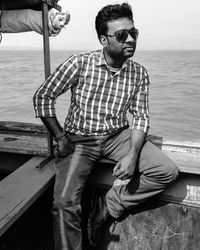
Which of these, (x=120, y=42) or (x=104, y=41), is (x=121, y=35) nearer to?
(x=120, y=42)

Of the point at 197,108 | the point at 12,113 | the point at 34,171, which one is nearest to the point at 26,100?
the point at 12,113

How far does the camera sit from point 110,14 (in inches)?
99.9

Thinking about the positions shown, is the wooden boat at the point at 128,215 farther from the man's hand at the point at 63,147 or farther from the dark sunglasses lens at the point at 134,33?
the dark sunglasses lens at the point at 134,33

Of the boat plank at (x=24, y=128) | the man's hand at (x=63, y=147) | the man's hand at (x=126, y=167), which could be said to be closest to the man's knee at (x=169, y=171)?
the man's hand at (x=126, y=167)

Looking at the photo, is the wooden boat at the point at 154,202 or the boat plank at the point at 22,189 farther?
the wooden boat at the point at 154,202

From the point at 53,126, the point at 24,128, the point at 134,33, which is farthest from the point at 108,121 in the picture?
the point at 24,128

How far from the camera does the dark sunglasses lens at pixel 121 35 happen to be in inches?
98.9

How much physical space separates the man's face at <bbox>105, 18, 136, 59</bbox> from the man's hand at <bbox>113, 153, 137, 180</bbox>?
0.86m

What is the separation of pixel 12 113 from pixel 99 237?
9858 mm

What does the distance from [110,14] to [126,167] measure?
126cm

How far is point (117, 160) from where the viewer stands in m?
2.69

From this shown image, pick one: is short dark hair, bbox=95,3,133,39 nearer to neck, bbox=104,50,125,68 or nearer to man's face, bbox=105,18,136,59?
man's face, bbox=105,18,136,59

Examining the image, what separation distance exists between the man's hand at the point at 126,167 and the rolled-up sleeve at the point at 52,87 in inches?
27.7

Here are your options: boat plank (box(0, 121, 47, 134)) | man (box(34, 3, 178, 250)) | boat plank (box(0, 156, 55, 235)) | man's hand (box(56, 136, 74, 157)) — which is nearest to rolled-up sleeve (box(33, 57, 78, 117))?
man (box(34, 3, 178, 250))
